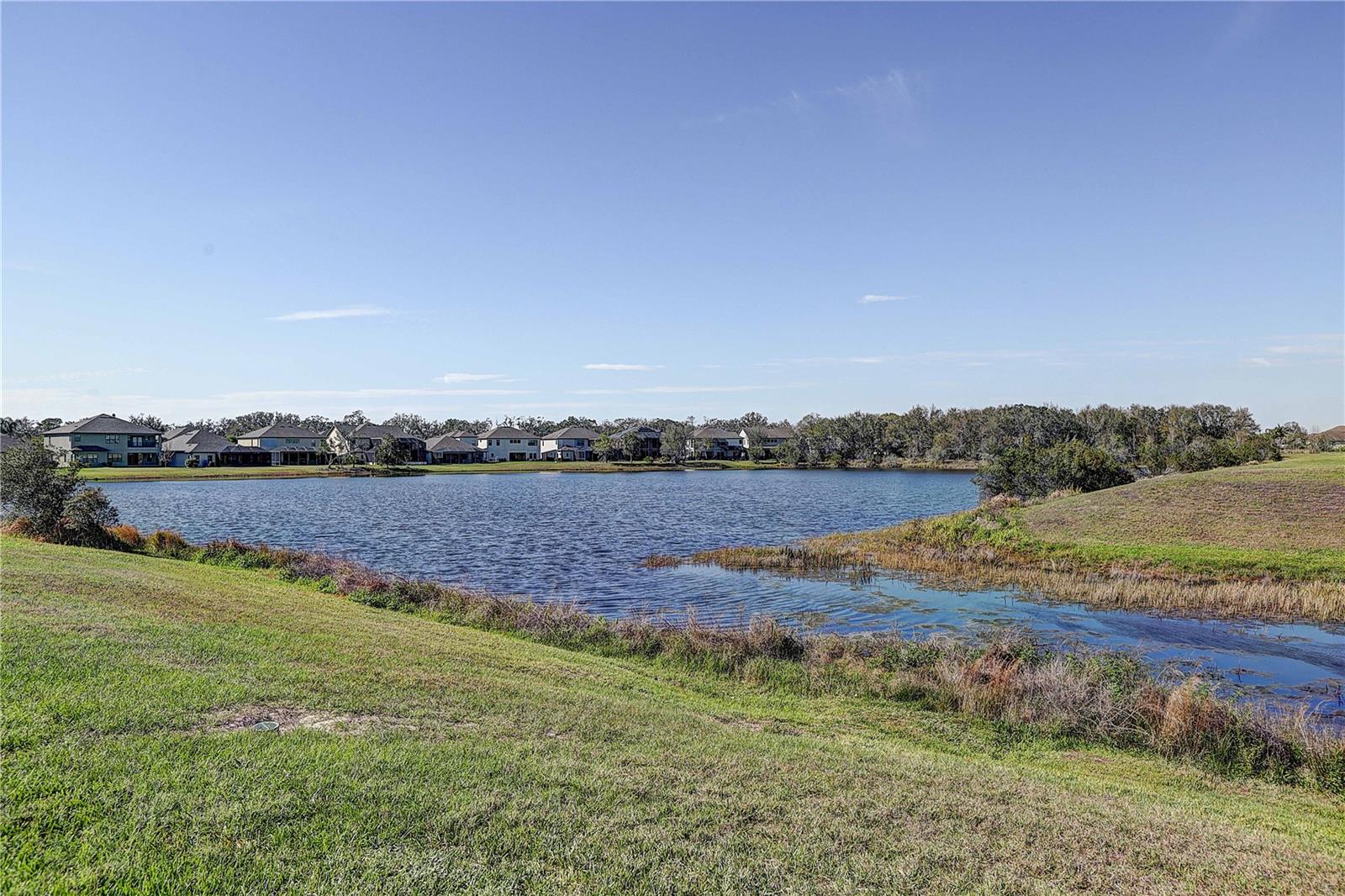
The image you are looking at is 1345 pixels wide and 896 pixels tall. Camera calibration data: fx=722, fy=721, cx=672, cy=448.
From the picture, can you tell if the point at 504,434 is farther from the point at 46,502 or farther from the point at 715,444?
the point at 46,502

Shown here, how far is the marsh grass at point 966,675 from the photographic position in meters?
11.9

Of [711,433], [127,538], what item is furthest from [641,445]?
[127,538]

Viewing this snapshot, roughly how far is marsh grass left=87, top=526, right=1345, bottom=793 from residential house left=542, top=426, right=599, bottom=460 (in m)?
120

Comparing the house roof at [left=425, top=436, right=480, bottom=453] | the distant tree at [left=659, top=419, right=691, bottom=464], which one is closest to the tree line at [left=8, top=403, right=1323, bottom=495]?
the distant tree at [left=659, top=419, right=691, bottom=464]

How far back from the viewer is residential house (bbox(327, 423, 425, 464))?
405ft

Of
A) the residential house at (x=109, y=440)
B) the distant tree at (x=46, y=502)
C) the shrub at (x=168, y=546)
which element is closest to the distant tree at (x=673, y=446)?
the residential house at (x=109, y=440)

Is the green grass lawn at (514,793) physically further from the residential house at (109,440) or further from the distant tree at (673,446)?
the distant tree at (673,446)

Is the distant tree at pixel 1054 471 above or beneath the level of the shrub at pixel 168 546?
above

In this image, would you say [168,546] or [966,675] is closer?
[966,675]

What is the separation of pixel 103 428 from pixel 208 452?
1332 cm

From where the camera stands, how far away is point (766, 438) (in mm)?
159500

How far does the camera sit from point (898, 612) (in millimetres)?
24891

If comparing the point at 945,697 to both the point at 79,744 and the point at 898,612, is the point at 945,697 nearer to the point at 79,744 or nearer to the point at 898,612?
the point at 898,612

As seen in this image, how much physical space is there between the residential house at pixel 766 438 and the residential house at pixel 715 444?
200 centimetres
